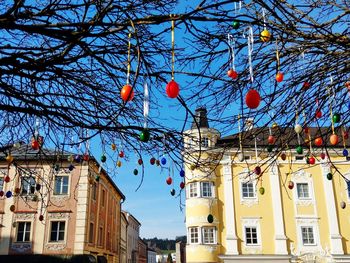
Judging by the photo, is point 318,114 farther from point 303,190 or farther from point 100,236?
point 100,236

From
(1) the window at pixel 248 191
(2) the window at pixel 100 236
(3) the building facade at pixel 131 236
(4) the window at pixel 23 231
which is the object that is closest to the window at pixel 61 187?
(4) the window at pixel 23 231

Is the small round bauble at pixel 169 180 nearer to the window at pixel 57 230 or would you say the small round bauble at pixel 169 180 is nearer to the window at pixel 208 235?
the window at pixel 57 230

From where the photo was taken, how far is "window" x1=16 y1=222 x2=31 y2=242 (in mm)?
19641

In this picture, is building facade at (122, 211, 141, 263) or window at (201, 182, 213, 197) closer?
window at (201, 182, 213, 197)

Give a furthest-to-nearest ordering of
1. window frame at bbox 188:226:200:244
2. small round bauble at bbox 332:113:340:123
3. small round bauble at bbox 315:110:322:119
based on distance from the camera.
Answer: window frame at bbox 188:226:200:244 < small round bauble at bbox 315:110:322:119 < small round bauble at bbox 332:113:340:123

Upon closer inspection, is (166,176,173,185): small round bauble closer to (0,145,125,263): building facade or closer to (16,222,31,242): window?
(0,145,125,263): building facade

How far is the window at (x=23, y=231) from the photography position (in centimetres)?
1964

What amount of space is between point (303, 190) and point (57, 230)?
15.4 m

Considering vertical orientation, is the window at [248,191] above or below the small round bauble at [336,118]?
above

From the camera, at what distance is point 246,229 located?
23.9m

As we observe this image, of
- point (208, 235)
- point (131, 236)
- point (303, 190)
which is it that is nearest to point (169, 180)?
point (208, 235)

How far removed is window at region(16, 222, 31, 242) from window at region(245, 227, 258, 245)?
12860 mm

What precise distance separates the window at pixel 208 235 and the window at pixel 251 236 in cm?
218

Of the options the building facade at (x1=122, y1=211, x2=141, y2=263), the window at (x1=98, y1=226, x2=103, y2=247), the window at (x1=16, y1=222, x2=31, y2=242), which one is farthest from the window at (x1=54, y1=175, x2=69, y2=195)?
the building facade at (x1=122, y1=211, x2=141, y2=263)
